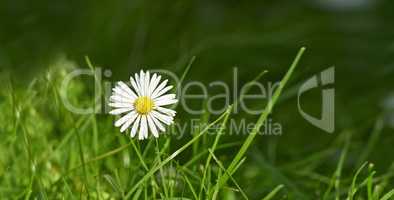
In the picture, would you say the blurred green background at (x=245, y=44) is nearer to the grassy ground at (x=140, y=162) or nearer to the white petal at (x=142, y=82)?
the grassy ground at (x=140, y=162)

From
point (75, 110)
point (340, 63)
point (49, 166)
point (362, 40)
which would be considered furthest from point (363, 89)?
point (49, 166)

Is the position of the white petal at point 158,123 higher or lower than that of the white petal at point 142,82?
lower

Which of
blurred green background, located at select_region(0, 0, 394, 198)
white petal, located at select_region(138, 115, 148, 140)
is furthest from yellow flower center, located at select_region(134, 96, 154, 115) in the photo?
blurred green background, located at select_region(0, 0, 394, 198)

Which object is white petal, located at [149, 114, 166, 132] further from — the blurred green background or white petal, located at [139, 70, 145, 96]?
the blurred green background

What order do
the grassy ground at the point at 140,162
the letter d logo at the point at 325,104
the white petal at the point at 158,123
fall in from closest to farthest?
the white petal at the point at 158,123 → the grassy ground at the point at 140,162 → the letter d logo at the point at 325,104

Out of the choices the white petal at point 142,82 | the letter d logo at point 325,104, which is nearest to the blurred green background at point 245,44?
the letter d logo at point 325,104

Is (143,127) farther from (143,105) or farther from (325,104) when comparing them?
(325,104)

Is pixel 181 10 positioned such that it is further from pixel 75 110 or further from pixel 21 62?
pixel 75 110
